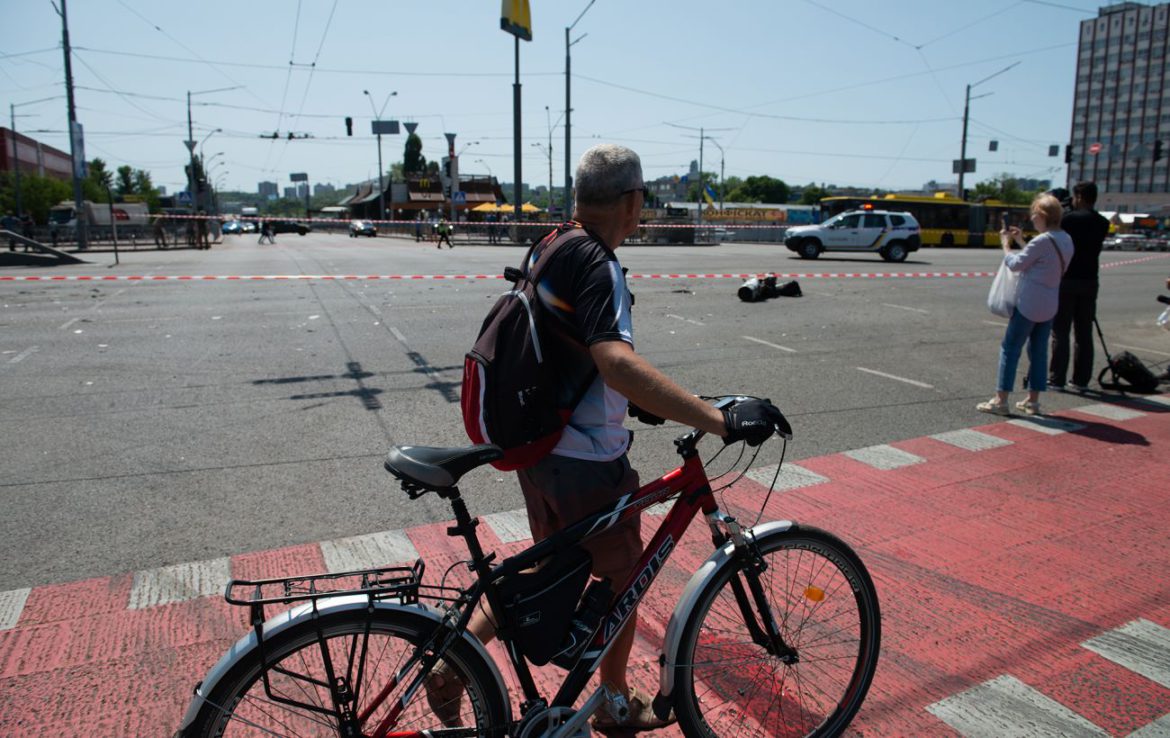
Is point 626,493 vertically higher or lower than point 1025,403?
higher

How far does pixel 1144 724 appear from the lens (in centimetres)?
285

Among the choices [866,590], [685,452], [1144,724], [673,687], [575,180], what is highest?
[575,180]

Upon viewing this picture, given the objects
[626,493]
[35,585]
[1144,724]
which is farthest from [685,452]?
[35,585]

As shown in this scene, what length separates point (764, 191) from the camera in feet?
494

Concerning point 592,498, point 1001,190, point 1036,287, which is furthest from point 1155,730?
point 1001,190

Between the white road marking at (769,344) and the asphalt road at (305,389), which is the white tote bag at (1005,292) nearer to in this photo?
the asphalt road at (305,389)

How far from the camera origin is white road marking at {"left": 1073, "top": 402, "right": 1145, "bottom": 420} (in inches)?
279

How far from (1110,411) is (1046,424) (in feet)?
3.35

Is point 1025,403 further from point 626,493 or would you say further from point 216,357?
point 216,357

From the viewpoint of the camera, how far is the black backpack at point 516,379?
2207 millimetres

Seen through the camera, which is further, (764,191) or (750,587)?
(764,191)

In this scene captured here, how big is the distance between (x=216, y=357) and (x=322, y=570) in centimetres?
590

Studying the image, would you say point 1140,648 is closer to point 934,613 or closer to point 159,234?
point 934,613

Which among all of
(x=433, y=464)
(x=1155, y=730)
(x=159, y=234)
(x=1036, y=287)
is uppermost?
(x=159, y=234)
